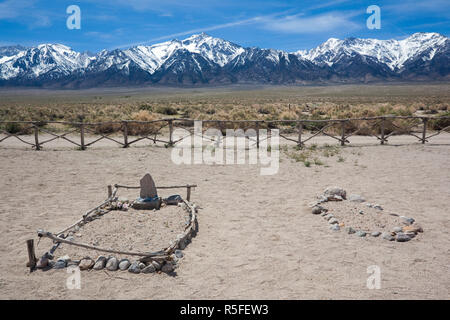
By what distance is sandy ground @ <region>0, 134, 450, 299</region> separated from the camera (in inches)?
178

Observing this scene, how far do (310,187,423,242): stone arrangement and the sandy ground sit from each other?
0.48 feet

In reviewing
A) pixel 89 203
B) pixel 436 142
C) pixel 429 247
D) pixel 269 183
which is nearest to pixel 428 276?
pixel 429 247

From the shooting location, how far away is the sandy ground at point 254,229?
14.8 feet

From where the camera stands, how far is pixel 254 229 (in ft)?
21.1

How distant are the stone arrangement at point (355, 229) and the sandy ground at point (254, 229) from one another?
0.15m

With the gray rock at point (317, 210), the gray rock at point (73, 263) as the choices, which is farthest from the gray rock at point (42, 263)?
the gray rock at point (317, 210)

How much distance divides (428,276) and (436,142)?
1305cm

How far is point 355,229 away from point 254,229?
1.79 m

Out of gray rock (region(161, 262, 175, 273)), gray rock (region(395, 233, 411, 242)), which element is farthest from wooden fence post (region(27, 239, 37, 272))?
gray rock (region(395, 233, 411, 242))

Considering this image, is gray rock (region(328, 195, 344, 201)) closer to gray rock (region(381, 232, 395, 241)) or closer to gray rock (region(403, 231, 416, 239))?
gray rock (region(381, 232, 395, 241))

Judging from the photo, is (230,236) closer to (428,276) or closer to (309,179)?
(428,276)

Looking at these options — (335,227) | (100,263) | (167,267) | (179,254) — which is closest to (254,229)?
(335,227)

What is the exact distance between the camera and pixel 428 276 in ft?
15.5
